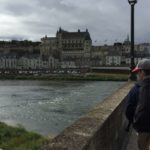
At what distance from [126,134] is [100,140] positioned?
3544mm

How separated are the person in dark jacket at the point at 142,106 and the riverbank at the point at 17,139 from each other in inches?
357

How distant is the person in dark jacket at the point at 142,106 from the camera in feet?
14.8

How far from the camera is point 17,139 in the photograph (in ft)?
52.4

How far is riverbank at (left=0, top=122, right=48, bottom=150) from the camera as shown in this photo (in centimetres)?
1420

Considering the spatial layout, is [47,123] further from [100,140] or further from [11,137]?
[100,140]

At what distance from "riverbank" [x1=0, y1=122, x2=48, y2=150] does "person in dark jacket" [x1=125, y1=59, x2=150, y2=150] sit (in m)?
9.06

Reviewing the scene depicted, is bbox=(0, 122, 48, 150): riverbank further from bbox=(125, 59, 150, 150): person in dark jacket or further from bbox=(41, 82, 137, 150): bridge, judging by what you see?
bbox=(125, 59, 150, 150): person in dark jacket

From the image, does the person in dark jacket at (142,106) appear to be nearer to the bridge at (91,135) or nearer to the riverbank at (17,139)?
the bridge at (91,135)

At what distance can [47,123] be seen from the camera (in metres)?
26.8

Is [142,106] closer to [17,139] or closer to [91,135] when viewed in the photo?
[91,135]

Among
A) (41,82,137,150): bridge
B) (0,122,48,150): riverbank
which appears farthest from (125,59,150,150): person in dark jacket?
(0,122,48,150): riverbank

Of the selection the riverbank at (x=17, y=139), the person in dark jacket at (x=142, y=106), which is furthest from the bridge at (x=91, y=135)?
the riverbank at (x=17, y=139)

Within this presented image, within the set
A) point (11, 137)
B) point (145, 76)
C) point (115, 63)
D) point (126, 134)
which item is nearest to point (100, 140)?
point (145, 76)

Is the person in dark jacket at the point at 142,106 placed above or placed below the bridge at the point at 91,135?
above
